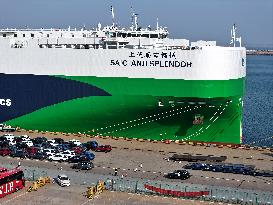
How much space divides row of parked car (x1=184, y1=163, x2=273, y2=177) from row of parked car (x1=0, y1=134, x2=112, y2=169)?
8.97 meters

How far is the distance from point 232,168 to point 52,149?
1633 cm

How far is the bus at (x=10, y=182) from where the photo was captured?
34031mm

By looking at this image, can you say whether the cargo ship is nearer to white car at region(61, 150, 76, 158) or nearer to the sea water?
white car at region(61, 150, 76, 158)

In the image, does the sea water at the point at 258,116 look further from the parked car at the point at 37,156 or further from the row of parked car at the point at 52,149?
the parked car at the point at 37,156

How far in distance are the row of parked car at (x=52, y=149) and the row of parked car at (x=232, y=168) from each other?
8975 millimetres

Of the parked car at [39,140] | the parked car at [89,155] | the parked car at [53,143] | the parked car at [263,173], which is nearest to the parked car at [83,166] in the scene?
the parked car at [89,155]

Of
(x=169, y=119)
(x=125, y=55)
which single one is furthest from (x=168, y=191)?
(x=125, y=55)

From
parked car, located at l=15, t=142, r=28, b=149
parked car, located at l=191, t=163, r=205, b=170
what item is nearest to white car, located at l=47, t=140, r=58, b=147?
parked car, located at l=15, t=142, r=28, b=149

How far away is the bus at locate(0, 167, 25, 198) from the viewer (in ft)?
112

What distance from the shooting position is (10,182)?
34.6m

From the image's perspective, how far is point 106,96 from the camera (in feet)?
171

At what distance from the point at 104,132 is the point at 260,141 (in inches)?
1003

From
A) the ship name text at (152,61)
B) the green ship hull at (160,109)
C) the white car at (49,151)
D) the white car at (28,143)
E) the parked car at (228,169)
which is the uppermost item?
the ship name text at (152,61)

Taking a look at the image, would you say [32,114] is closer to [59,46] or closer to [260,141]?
[59,46]
